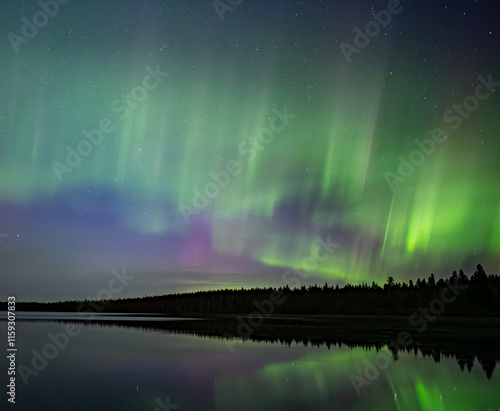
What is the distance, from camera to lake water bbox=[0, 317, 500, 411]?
52.1 ft

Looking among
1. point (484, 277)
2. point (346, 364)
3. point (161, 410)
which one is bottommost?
point (161, 410)

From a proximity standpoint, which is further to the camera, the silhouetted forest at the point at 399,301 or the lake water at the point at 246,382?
the silhouetted forest at the point at 399,301

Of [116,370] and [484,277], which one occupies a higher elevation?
[484,277]

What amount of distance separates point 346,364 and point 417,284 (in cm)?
15344

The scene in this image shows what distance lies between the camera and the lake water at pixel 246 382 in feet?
52.1

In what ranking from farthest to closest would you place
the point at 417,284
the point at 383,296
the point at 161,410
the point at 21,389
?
the point at 417,284, the point at 383,296, the point at 21,389, the point at 161,410

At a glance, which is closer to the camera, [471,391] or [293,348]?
[471,391]

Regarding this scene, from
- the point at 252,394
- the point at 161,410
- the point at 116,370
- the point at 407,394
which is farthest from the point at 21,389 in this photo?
the point at 407,394

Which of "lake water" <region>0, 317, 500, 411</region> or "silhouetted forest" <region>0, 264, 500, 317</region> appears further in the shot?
"silhouetted forest" <region>0, 264, 500, 317</region>

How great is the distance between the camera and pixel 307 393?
17.6 metres

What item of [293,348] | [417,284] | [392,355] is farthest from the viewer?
[417,284]

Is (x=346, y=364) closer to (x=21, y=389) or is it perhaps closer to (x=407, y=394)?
(x=407, y=394)

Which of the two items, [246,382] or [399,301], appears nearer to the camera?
[246,382]

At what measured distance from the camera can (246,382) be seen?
1994cm
